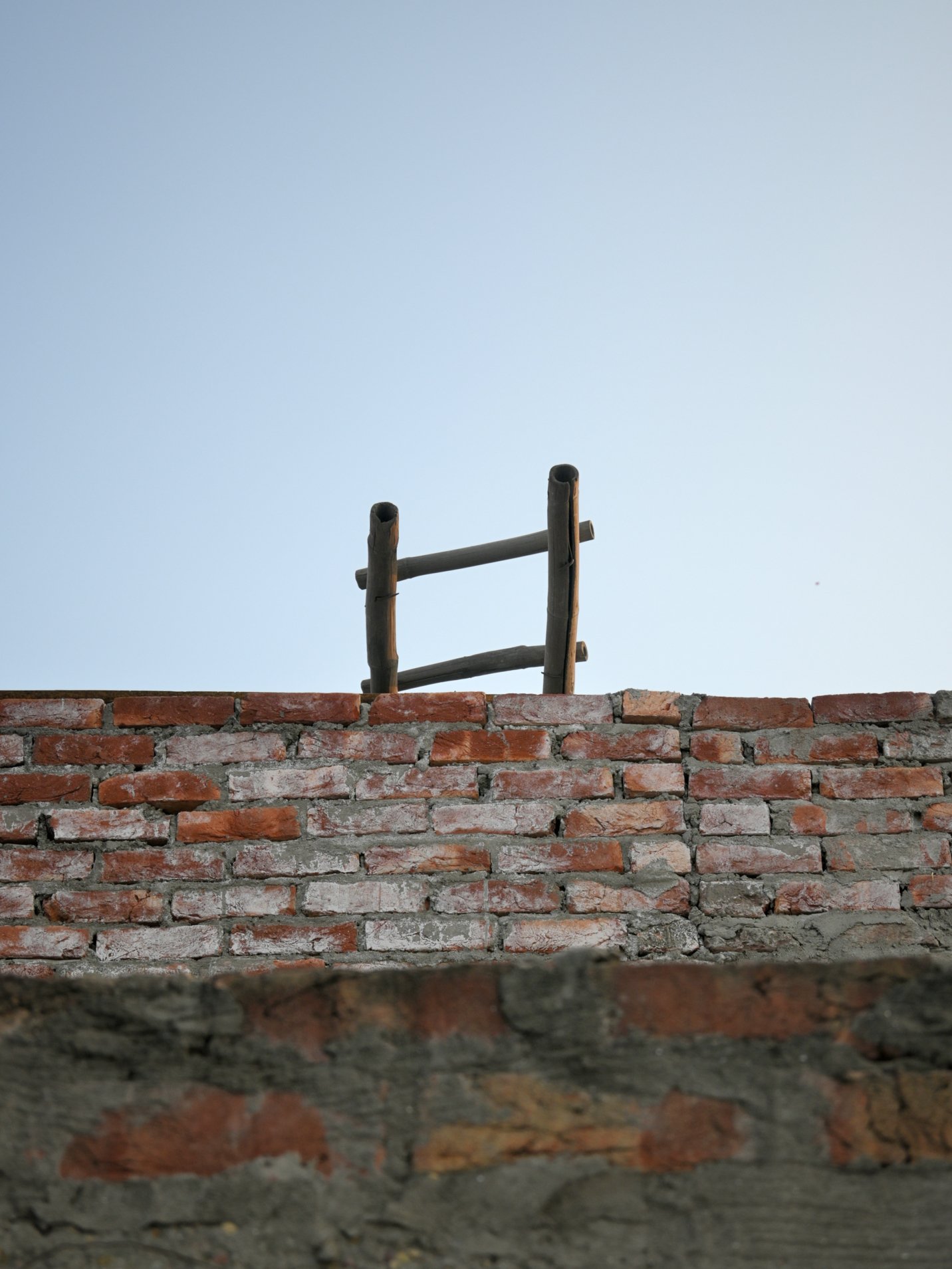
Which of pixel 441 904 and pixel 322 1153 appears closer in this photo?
pixel 322 1153

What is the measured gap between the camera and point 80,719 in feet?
8.54

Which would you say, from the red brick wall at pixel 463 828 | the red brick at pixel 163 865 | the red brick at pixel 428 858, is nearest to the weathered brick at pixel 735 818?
the red brick wall at pixel 463 828

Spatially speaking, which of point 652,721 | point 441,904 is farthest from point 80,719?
point 652,721

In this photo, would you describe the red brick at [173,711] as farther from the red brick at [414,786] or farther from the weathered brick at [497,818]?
the weathered brick at [497,818]

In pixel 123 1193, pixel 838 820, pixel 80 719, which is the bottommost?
pixel 123 1193

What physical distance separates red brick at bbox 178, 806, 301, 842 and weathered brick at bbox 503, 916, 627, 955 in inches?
20.8

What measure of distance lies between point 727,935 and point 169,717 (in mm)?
1341

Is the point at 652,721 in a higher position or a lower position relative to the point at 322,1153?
higher

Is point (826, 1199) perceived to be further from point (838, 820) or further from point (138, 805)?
point (138, 805)

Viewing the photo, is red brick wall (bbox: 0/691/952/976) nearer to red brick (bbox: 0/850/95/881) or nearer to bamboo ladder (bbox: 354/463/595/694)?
red brick (bbox: 0/850/95/881)

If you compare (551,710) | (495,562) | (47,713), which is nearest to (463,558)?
(495,562)

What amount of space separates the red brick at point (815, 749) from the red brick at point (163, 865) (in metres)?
1.26

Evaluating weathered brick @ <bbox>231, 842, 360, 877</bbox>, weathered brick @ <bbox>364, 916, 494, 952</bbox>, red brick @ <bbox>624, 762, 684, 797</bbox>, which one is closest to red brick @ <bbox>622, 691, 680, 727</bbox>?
red brick @ <bbox>624, 762, 684, 797</bbox>

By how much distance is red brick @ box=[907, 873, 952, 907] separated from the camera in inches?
99.9
